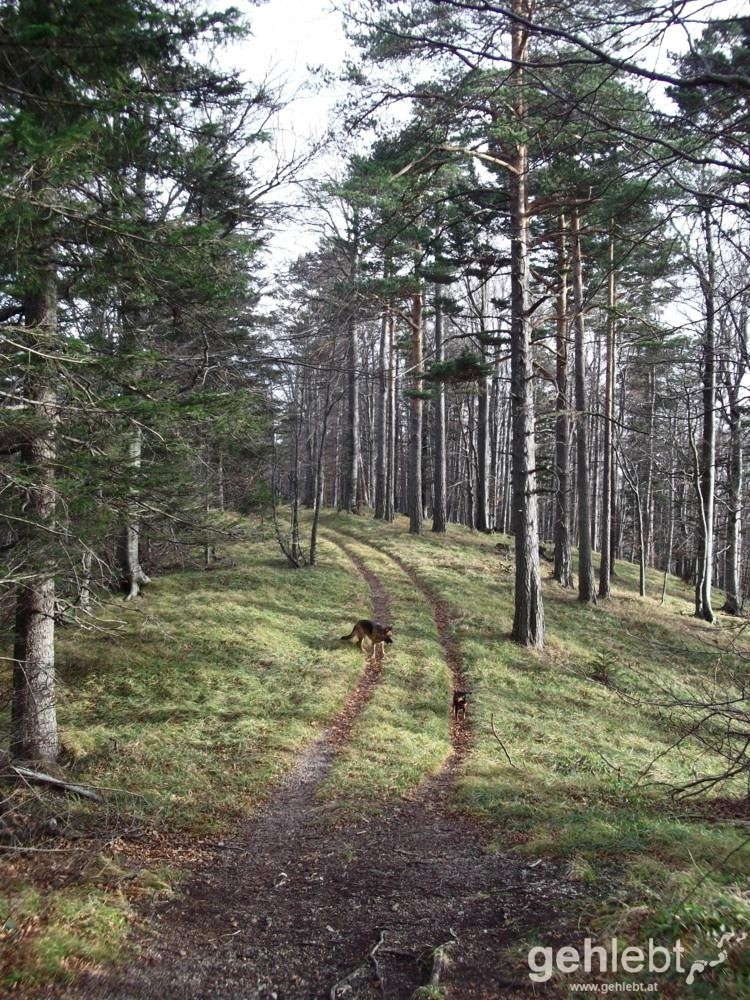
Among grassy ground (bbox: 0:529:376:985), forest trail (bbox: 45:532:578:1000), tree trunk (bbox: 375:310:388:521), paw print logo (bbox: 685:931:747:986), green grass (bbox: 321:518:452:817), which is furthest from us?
tree trunk (bbox: 375:310:388:521)

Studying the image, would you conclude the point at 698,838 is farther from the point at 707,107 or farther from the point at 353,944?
the point at 707,107

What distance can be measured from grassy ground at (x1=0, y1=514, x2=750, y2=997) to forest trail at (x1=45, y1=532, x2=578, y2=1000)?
306 mm

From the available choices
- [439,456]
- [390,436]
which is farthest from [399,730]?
[390,436]

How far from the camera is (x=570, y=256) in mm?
16812

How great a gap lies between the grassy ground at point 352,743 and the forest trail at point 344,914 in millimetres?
306

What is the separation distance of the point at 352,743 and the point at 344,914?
376 cm

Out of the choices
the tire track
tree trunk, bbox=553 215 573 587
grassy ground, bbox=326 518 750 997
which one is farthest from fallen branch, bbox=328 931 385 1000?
tree trunk, bbox=553 215 573 587

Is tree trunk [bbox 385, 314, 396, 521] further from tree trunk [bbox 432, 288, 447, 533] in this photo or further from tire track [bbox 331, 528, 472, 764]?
tire track [bbox 331, 528, 472, 764]

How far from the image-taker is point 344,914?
4379 millimetres

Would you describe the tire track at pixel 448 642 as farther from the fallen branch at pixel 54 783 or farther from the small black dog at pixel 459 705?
the fallen branch at pixel 54 783

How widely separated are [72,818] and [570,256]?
56.4ft

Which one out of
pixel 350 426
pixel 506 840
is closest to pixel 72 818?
pixel 506 840

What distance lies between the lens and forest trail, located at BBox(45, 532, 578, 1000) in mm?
3535

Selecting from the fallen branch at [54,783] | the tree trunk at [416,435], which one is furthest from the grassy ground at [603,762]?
the tree trunk at [416,435]
